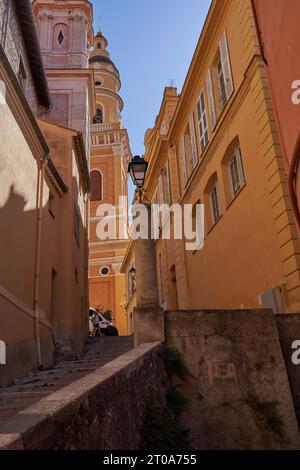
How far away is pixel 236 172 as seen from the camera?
11.8 m

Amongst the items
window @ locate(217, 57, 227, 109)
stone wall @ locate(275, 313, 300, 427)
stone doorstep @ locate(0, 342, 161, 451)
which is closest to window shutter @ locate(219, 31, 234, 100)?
window @ locate(217, 57, 227, 109)

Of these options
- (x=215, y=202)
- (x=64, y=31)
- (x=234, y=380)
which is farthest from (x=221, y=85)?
(x=64, y=31)

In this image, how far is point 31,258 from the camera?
984 centimetres

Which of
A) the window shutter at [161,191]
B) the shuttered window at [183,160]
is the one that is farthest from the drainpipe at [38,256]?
the window shutter at [161,191]

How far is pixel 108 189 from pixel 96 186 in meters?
1.10

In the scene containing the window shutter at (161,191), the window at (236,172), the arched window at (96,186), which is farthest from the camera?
the arched window at (96,186)

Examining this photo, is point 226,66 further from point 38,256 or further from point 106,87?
point 106,87

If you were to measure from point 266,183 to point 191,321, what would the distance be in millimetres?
4230

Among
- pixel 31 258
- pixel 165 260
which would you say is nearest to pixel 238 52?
pixel 31 258

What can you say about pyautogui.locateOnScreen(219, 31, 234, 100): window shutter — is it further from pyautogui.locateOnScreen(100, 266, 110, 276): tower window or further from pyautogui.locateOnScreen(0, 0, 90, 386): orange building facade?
pyautogui.locateOnScreen(100, 266, 110, 276): tower window

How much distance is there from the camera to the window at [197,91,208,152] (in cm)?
1386

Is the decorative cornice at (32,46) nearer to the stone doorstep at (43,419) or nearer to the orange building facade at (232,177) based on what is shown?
the orange building facade at (232,177)

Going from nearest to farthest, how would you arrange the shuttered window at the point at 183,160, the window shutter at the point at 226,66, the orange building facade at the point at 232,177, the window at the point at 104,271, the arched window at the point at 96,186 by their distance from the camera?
the orange building facade at the point at 232,177
the window shutter at the point at 226,66
the shuttered window at the point at 183,160
the window at the point at 104,271
the arched window at the point at 96,186

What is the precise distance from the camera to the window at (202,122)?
45.5 feet
